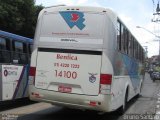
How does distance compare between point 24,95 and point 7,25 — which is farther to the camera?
point 7,25

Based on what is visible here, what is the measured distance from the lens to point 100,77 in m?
10.1

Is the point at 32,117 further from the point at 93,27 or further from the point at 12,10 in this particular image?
the point at 12,10

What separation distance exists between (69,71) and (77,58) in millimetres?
419

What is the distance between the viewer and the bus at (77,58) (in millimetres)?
10148

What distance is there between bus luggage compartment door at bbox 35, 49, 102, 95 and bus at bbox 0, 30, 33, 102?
2.60m

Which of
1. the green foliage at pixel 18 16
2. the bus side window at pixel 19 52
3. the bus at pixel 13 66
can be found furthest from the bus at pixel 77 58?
the green foliage at pixel 18 16

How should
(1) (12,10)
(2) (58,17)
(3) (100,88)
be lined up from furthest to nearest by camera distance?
(1) (12,10), (2) (58,17), (3) (100,88)

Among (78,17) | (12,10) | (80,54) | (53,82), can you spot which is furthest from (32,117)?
(12,10)

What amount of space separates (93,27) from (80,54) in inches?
32.1

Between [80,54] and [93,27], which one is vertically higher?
[93,27]

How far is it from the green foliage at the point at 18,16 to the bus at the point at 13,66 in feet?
51.6

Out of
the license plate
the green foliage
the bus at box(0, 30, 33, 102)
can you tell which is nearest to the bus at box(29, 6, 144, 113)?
the license plate

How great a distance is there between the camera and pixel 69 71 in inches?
413

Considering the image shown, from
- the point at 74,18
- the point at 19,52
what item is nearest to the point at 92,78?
the point at 74,18
